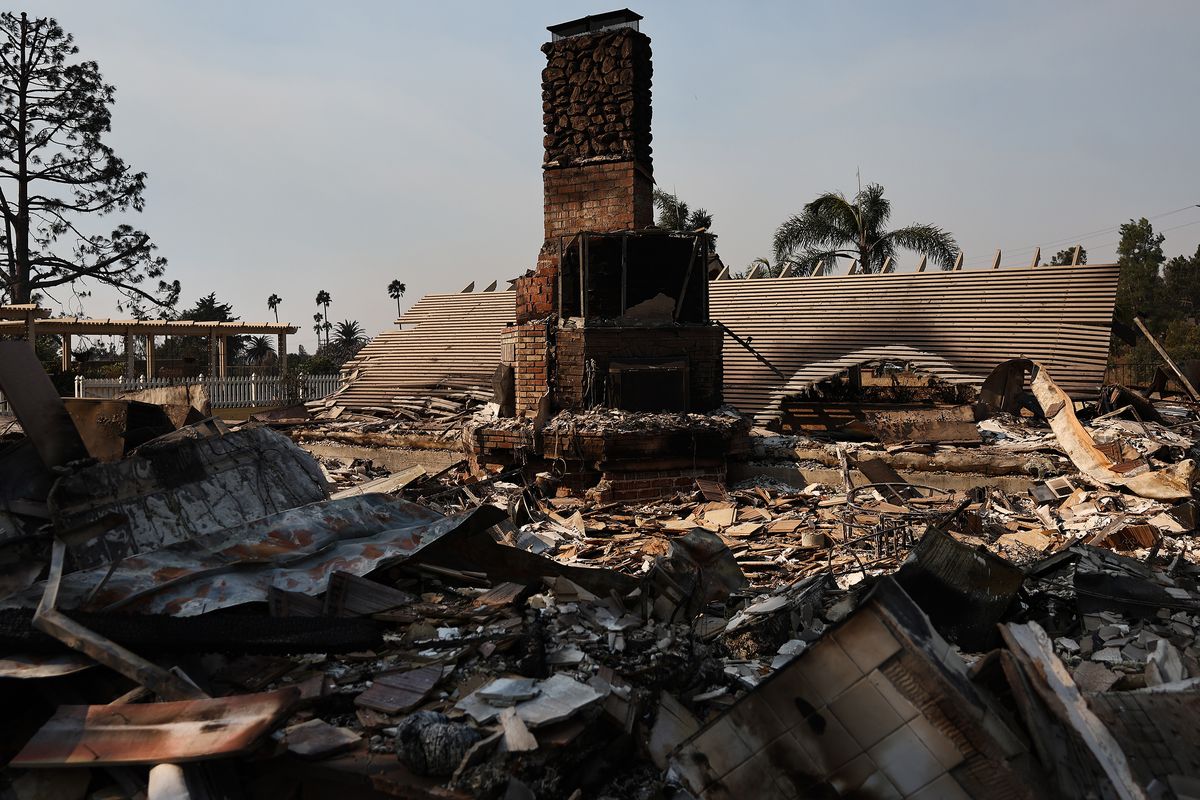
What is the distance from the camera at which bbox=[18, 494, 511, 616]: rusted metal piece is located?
12.7 feet

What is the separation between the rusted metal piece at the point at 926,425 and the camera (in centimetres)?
955

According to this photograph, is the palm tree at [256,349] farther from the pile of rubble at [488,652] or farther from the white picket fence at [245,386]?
the pile of rubble at [488,652]

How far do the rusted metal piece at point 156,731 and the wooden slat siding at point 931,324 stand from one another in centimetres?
1062

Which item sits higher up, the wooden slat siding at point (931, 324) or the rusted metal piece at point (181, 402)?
the wooden slat siding at point (931, 324)

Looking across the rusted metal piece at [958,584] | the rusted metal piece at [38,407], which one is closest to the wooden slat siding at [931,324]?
the rusted metal piece at [958,584]

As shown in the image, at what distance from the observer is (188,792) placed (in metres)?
2.77

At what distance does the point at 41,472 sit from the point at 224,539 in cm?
→ 102

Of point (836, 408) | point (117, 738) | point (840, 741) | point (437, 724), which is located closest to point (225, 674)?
point (117, 738)

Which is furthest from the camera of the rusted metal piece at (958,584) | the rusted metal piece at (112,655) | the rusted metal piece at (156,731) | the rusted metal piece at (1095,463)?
the rusted metal piece at (1095,463)

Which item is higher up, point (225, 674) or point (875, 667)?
point (875, 667)

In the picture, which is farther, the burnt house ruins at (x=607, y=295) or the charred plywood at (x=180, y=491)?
the burnt house ruins at (x=607, y=295)

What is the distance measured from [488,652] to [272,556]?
148cm

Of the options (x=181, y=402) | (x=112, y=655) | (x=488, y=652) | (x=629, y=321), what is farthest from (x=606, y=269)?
(x=112, y=655)

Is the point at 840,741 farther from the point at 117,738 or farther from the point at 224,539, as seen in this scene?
the point at 224,539
